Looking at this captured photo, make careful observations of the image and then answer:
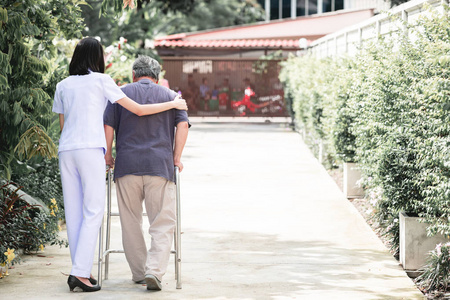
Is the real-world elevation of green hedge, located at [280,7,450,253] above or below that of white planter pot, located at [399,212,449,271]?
above

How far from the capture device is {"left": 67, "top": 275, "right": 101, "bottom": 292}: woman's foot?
5988mm

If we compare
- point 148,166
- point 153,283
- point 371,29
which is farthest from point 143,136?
point 371,29

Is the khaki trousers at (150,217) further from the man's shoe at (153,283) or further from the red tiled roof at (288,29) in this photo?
the red tiled roof at (288,29)

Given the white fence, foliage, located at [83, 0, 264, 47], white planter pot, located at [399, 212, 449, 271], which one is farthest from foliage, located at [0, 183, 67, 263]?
foliage, located at [83, 0, 264, 47]

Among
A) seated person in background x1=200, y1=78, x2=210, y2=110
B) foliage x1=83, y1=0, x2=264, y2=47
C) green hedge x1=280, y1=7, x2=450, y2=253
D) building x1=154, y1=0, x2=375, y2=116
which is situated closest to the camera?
green hedge x1=280, y1=7, x2=450, y2=253

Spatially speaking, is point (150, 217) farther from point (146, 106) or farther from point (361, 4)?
point (361, 4)

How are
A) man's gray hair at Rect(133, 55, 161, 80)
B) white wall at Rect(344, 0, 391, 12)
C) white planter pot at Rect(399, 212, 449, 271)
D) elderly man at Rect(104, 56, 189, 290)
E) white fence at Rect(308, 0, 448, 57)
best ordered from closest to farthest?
1. elderly man at Rect(104, 56, 189, 290)
2. man's gray hair at Rect(133, 55, 161, 80)
3. white planter pot at Rect(399, 212, 449, 271)
4. white fence at Rect(308, 0, 448, 57)
5. white wall at Rect(344, 0, 391, 12)

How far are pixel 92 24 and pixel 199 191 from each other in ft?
62.9

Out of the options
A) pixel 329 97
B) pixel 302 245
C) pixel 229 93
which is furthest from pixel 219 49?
Result: pixel 302 245

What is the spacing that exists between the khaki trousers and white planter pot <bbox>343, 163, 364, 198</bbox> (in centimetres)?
544

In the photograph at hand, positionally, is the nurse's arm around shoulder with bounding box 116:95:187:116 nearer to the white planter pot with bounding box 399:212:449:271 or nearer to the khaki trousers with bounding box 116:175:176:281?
the khaki trousers with bounding box 116:175:176:281

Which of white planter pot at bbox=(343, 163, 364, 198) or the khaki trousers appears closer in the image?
the khaki trousers

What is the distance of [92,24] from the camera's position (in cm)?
2975

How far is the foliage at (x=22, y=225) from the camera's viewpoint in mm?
6809
